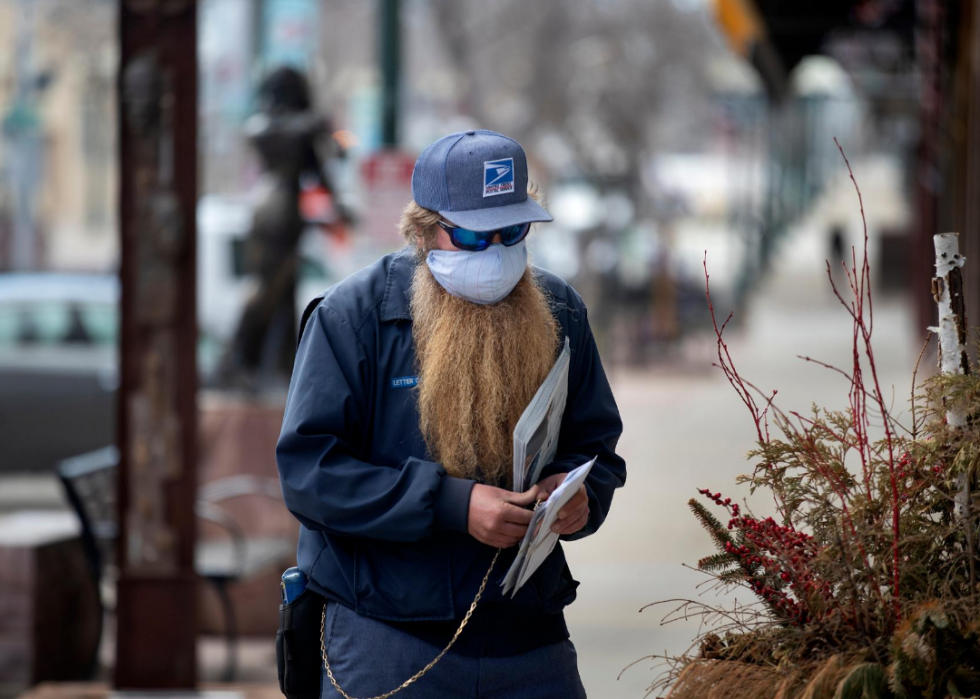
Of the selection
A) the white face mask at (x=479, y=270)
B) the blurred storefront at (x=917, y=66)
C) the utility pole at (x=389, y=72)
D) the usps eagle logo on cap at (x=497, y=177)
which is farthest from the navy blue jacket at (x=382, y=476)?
the utility pole at (x=389, y=72)

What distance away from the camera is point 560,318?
8.93 feet

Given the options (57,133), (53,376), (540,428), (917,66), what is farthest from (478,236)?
(57,133)

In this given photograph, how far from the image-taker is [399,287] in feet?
8.67

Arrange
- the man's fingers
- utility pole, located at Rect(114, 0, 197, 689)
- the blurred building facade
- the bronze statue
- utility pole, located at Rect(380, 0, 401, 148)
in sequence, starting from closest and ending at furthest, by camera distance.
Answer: the man's fingers, utility pole, located at Rect(114, 0, 197, 689), the bronze statue, utility pole, located at Rect(380, 0, 401, 148), the blurred building facade

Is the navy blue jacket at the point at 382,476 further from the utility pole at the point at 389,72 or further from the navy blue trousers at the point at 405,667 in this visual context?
the utility pole at the point at 389,72

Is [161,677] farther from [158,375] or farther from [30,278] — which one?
[30,278]

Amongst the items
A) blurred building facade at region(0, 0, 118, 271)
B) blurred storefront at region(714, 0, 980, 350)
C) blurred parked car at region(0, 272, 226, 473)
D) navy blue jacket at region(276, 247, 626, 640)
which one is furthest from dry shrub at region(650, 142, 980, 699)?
blurred building facade at region(0, 0, 118, 271)

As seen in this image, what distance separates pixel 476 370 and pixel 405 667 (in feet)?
1.82

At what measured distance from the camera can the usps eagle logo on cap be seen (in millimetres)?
2525

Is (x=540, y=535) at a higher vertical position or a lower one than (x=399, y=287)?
lower

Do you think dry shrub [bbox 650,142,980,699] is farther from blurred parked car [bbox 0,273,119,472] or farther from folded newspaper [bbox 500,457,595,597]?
blurred parked car [bbox 0,273,119,472]

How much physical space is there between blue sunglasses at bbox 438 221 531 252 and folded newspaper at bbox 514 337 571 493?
0.76 feet

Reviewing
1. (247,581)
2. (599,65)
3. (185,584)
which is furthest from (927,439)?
(599,65)

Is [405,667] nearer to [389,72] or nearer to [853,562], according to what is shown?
[853,562]
